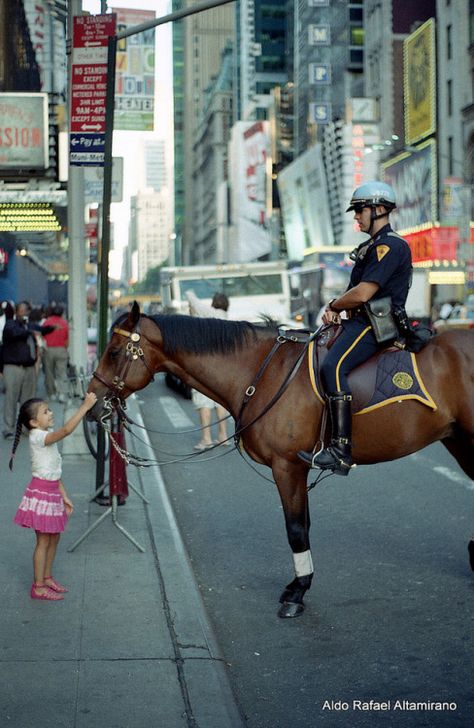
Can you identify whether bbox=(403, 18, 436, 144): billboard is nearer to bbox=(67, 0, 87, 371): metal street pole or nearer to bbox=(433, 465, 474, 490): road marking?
bbox=(67, 0, 87, 371): metal street pole

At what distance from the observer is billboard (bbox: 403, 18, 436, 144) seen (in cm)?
6384

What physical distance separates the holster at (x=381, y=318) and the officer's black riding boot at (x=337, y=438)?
0.46 m

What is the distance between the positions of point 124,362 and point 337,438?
157 centimetres

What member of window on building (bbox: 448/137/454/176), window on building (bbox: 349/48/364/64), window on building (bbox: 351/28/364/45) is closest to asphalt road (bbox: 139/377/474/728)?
window on building (bbox: 448/137/454/176)

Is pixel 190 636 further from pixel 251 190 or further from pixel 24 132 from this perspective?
pixel 251 190

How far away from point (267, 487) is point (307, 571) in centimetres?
475

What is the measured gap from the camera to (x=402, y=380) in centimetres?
676

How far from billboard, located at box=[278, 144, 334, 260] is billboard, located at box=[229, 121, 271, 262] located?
22.4 m

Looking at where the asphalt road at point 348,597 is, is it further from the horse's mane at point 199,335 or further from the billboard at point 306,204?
the billboard at point 306,204

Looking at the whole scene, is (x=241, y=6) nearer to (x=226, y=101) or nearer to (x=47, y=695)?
(x=226, y=101)

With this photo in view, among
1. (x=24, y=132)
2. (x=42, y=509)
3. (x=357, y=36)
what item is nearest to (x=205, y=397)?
(x=24, y=132)

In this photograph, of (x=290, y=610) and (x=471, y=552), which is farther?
(x=471, y=552)

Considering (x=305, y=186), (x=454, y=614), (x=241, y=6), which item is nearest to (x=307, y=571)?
(x=454, y=614)

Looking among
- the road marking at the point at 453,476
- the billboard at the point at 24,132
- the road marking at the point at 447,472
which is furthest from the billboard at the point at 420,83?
the road marking at the point at 453,476
